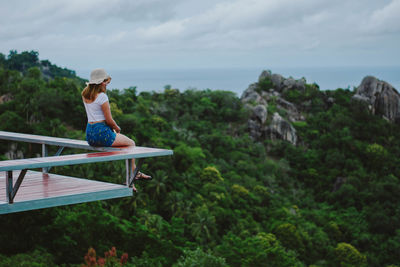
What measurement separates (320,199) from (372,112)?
21481 millimetres

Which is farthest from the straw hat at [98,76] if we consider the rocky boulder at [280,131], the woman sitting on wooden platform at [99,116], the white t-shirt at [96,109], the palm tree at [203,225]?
the rocky boulder at [280,131]

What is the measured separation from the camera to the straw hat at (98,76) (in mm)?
5176

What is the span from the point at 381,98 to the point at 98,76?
75.2 meters

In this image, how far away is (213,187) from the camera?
45625mm

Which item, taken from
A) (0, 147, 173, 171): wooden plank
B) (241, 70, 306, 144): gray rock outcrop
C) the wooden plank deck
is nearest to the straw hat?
(0, 147, 173, 171): wooden plank

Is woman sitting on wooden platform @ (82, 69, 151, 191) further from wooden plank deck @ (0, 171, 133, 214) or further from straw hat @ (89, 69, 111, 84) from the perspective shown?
wooden plank deck @ (0, 171, 133, 214)

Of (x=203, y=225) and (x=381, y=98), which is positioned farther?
(x=381, y=98)

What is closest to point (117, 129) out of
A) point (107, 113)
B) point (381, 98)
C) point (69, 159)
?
point (107, 113)

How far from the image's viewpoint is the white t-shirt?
208 inches

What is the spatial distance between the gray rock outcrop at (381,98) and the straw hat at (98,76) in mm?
72389

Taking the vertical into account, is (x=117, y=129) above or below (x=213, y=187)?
above

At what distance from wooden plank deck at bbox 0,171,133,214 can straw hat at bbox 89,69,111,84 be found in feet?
3.72

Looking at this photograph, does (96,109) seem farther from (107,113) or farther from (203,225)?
(203,225)

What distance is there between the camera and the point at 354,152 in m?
65.5
